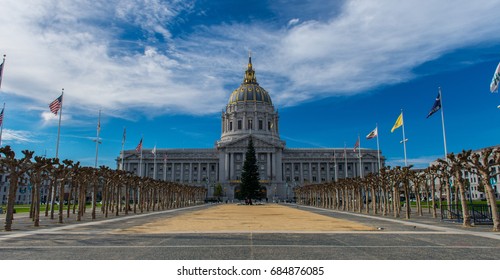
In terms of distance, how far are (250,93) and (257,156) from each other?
117 feet

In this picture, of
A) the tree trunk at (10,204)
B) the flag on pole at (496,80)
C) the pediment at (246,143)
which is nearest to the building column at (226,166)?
the pediment at (246,143)

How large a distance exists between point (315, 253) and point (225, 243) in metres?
4.51

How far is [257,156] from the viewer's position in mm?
140000

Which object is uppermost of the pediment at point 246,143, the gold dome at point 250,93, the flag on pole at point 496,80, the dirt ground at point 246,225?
the gold dome at point 250,93

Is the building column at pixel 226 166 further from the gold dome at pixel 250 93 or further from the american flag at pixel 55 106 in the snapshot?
the american flag at pixel 55 106

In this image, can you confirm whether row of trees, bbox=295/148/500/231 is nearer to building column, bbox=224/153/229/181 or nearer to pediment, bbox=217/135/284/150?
pediment, bbox=217/135/284/150

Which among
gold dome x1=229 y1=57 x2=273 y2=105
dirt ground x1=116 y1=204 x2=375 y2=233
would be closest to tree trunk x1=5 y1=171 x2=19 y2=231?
dirt ground x1=116 y1=204 x2=375 y2=233

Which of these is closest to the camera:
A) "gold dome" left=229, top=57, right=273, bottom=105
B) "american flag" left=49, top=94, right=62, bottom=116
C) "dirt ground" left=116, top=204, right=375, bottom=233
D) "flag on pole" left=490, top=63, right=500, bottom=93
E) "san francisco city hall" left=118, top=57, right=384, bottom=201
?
"dirt ground" left=116, top=204, right=375, bottom=233

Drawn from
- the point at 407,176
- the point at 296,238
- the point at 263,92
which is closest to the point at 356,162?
the point at 263,92

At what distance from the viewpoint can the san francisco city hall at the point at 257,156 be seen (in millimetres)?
137875

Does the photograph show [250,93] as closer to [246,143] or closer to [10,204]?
[246,143]

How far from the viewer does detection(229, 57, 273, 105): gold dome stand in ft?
533

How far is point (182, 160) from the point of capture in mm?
150500
